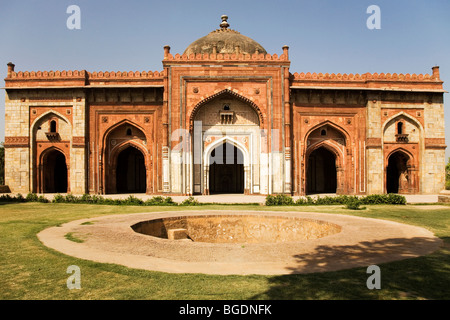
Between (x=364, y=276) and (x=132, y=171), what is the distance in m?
20.9

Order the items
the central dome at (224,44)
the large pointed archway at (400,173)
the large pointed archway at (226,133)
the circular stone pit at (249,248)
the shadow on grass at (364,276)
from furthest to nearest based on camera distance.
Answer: the central dome at (224,44)
the large pointed archway at (400,173)
the large pointed archway at (226,133)
the circular stone pit at (249,248)
the shadow on grass at (364,276)

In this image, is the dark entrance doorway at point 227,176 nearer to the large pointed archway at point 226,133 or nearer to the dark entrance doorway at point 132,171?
the large pointed archway at point 226,133

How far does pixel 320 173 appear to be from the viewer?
2333 cm

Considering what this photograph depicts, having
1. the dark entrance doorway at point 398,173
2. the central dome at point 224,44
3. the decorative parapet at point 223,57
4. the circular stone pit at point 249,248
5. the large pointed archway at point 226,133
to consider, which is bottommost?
the circular stone pit at point 249,248

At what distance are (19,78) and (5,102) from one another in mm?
1576

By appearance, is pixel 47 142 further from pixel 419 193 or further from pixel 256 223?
pixel 419 193

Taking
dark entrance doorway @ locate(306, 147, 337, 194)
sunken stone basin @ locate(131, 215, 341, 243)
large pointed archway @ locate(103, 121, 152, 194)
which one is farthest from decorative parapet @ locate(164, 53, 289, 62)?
sunken stone basin @ locate(131, 215, 341, 243)

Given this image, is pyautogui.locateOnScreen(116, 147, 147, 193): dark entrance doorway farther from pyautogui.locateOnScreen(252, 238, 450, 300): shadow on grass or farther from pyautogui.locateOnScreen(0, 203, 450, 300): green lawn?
pyautogui.locateOnScreen(252, 238, 450, 300): shadow on grass

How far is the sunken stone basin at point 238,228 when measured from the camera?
8.41m

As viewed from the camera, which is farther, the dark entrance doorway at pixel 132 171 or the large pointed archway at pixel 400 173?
the dark entrance doorway at pixel 132 171

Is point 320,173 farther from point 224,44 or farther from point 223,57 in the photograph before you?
point 224,44

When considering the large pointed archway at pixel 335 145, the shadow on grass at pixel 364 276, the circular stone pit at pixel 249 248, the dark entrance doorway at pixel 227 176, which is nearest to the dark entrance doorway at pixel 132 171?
the dark entrance doorway at pixel 227 176

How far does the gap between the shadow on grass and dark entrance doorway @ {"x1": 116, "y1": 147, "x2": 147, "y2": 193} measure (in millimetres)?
19235

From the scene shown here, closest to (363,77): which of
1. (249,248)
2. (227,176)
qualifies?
(227,176)
